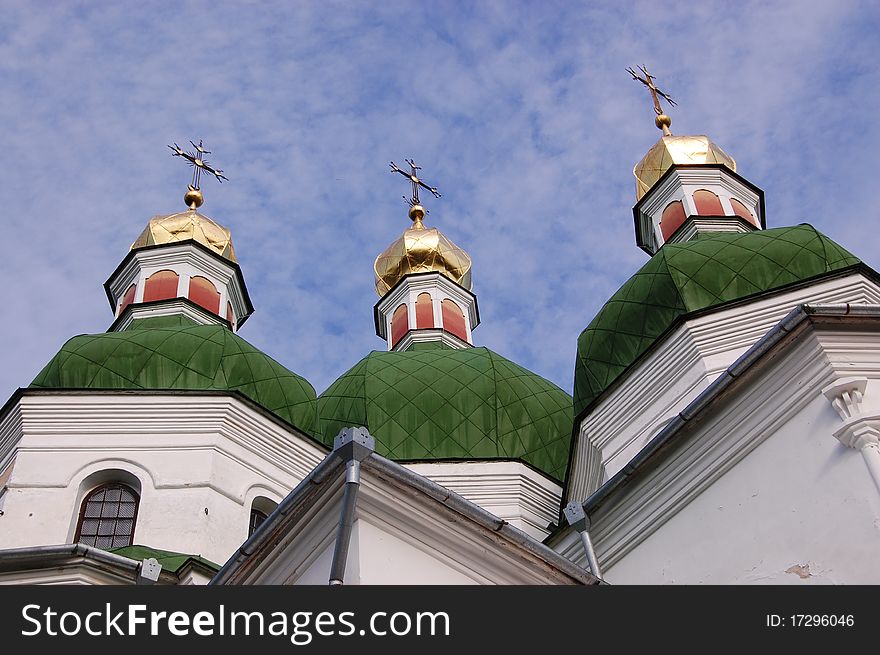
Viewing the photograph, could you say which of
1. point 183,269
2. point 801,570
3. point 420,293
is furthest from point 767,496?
point 420,293

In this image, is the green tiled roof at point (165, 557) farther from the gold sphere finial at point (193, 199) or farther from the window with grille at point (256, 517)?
the gold sphere finial at point (193, 199)

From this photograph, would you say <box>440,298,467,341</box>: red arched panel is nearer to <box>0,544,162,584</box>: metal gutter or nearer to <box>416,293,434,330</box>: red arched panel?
<box>416,293,434,330</box>: red arched panel

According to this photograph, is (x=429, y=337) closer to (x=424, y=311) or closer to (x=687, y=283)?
(x=424, y=311)

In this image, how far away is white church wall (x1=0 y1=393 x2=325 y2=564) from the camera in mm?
11469

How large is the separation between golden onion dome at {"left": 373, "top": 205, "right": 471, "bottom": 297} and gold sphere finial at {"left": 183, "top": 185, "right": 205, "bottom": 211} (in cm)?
369

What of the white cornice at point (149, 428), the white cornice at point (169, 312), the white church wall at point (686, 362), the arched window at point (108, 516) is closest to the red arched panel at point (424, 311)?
the white cornice at point (169, 312)

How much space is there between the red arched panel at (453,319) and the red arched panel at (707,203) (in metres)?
5.22

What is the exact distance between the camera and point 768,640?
18.2 feet

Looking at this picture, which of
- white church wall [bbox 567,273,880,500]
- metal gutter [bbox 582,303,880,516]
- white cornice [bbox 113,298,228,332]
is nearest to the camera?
metal gutter [bbox 582,303,880,516]

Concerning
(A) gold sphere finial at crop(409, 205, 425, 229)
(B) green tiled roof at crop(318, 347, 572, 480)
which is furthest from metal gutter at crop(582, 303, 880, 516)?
(A) gold sphere finial at crop(409, 205, 425, 229)

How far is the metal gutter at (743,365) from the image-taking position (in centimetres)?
741

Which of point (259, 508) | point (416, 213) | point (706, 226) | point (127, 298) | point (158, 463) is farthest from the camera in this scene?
point (416, 213)

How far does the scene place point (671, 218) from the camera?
16.8 m

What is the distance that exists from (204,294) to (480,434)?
5021 mm
